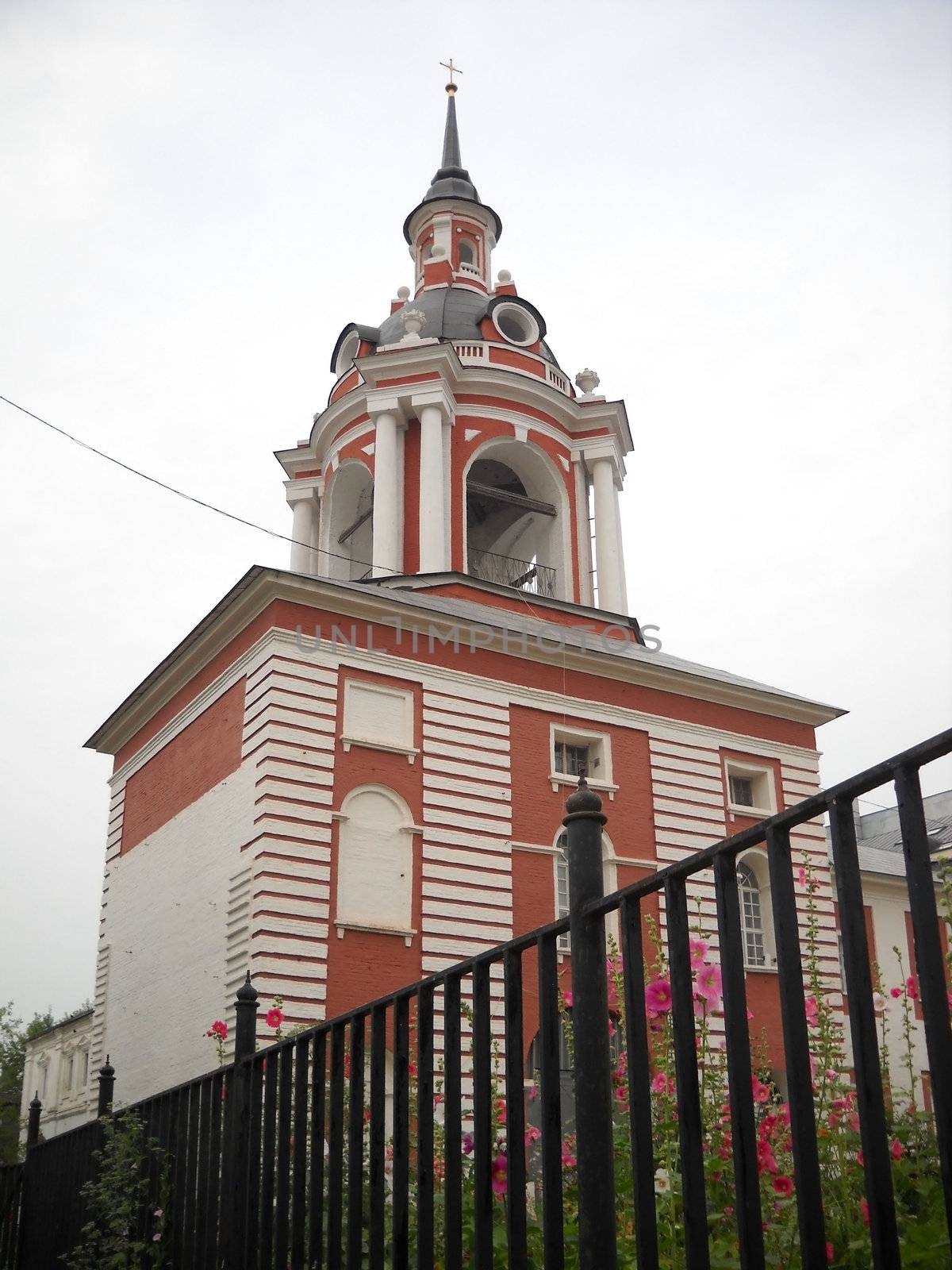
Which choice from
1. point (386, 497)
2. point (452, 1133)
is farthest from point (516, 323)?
point (452, 1133)

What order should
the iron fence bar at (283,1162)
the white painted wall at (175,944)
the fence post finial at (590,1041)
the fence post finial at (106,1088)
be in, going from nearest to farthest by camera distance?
the fence post finial at (590,1041) < the iron fence bar at (283,1162) < the fence post finial at (106,1088) < the white painted wall at (175,944)

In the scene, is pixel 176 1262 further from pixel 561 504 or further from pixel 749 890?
pixel 561 504

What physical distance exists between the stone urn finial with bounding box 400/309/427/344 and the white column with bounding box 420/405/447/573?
205 cm

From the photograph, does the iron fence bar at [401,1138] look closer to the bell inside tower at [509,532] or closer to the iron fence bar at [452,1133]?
the iron fence bar at [452,1133]

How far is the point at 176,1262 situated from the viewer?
6270 millimetres

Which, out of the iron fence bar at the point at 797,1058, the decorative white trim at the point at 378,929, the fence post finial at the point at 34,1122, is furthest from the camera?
the decorative white trim at the point at 378,929

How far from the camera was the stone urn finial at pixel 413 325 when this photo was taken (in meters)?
27.4

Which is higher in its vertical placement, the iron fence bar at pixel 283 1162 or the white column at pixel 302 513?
the white column at pixel 302 513

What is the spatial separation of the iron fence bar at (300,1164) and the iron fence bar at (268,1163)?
133mm

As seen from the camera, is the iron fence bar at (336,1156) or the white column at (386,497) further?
the white column at (386,497)

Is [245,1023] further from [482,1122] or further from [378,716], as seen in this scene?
[378,716]

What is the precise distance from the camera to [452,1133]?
3.91m

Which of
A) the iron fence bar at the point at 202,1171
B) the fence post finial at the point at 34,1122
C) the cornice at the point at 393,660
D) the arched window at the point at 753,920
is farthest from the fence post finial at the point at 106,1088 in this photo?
the arched window at the point at 753,920

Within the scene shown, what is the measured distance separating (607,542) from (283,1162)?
23477 millimetres
